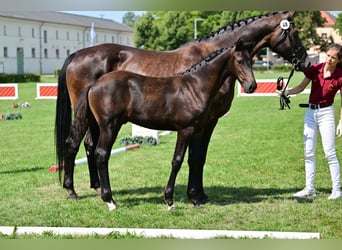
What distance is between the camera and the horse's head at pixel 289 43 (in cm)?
661

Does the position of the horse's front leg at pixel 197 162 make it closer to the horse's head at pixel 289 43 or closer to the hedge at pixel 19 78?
the horse's head at pixel 289 43

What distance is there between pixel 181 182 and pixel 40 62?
48.2 feet

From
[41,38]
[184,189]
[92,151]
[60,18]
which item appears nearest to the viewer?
[92,151]

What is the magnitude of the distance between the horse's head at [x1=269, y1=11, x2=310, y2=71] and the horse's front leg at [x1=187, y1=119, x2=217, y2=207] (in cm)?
122

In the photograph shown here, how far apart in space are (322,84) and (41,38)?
662 inches

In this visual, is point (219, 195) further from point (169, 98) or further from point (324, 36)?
point (324, 36)

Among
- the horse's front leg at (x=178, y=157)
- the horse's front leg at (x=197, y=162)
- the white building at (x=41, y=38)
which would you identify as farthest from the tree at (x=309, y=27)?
the horse's front leg at (x=178, y=157)

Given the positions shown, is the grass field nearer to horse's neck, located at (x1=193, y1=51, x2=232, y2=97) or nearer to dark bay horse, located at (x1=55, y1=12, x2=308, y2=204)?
dark bay horse, located at (x1=55, y1=12, x2=308, y2=204)

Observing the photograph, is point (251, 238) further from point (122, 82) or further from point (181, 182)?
point (181, 182)

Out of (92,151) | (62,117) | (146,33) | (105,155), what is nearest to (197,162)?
(105,155)

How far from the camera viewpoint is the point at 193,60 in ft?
22.3

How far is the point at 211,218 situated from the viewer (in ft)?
20.0

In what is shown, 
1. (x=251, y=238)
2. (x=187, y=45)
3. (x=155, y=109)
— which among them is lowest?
(x=251, y=238)
